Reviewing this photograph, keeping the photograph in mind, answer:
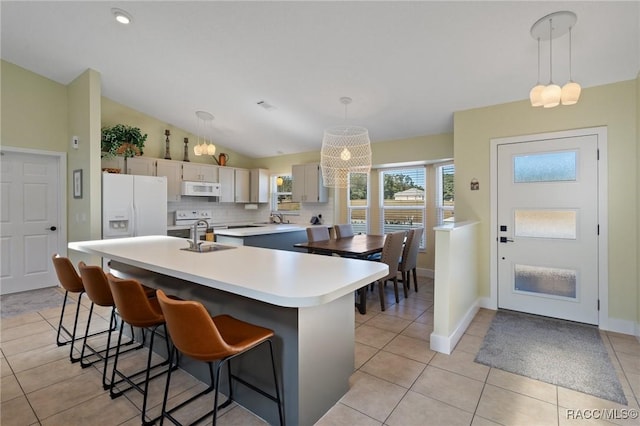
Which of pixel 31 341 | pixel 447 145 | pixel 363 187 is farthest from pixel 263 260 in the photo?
pixel 363 187

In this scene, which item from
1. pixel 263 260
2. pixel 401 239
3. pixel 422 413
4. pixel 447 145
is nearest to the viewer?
pixel 422 413

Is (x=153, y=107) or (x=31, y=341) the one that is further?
(x=153, y=107)

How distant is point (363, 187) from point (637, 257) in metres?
3.87

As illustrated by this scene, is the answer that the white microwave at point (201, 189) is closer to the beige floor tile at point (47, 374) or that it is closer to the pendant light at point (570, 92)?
the beige floor tile at point (47, 374)

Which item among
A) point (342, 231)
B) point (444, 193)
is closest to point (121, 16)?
point (342, 231)

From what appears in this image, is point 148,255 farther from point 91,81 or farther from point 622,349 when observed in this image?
point 622,349

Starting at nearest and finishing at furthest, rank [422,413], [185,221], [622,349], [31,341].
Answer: [422,413], [622,349], [31,341], [185,221]

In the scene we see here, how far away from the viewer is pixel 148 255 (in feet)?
7.33

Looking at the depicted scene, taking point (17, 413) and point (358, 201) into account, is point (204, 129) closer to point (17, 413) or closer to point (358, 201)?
point (358, 201)

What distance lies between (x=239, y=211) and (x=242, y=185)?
2.17 ft

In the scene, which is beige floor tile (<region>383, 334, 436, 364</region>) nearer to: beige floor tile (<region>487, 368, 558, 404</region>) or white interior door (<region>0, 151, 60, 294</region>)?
beige floor tile (<region>487, 368, 558, 404</region>)

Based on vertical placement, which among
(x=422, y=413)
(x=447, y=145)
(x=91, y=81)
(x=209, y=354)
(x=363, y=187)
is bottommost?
(x=422, y=413)

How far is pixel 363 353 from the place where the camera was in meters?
2.58

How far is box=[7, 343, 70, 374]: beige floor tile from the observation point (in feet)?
7.86
